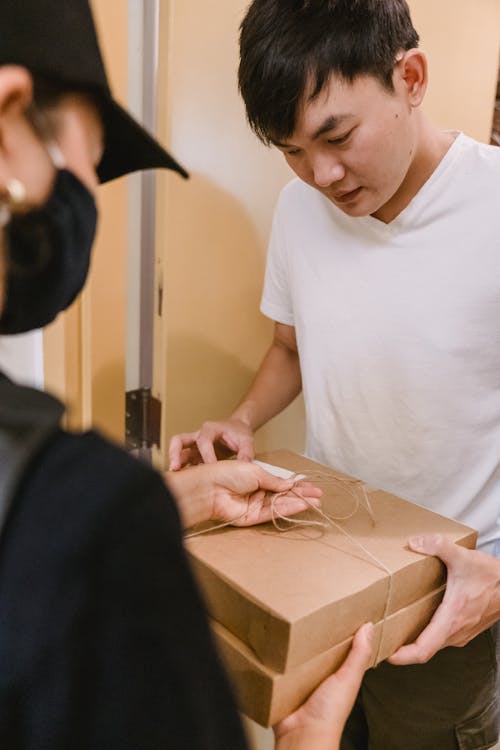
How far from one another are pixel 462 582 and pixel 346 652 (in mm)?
197

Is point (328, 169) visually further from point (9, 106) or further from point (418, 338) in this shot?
point (9, 106)

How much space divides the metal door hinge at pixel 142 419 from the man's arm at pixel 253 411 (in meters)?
0.16

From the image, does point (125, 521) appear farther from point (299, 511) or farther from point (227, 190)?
point (227, 190)

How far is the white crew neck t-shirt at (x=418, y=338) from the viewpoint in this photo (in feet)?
3.23

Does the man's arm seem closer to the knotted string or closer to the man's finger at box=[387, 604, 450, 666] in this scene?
the knotted string

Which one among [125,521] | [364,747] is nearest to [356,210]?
[125,521]

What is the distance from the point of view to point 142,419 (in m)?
1.27

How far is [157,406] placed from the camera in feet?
4.06

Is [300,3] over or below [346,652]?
over

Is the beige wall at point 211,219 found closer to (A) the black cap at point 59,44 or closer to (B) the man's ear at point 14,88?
(A) the black cap at point 59,44

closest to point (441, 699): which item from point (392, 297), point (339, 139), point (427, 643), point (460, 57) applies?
point (427, 643)

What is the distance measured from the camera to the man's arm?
1.04 meters

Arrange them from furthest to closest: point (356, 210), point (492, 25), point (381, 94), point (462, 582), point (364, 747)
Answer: point (492, 25), point (364, 747), point (356, 210), point (381, 94), point (462, 582)

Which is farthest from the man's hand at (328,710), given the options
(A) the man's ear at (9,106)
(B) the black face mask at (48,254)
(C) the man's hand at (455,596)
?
(A) the man's ear at (9,106)
